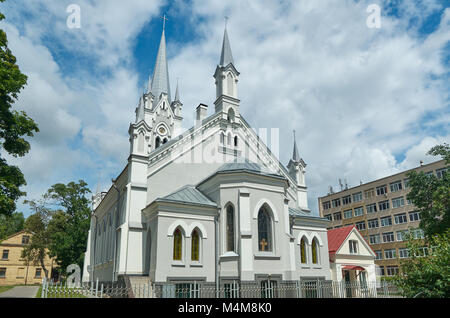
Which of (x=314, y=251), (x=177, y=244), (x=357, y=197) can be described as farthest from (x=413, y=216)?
(x=177, y=244)

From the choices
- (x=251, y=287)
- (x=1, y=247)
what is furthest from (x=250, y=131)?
(x=1, y=247)

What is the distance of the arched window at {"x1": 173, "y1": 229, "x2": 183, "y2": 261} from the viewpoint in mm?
18564

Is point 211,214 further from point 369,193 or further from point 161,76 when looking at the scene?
point 369,193

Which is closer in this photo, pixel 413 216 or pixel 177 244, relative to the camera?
pixel 177 244

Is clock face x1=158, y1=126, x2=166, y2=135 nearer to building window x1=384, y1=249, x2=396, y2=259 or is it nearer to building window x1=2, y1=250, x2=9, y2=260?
building window x1=2, y1=250, x2=9, y2=260

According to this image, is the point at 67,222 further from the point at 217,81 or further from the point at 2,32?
the point at 2,32

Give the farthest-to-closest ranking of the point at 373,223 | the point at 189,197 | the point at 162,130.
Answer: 1. the point at 373,223
2. the point at 162,130
3. the point at 189,197

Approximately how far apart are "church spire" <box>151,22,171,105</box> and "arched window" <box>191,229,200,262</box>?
26.1 meters

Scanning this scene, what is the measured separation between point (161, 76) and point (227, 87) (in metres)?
19.5

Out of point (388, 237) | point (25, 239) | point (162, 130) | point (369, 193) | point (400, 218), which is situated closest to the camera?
point (162, 130)

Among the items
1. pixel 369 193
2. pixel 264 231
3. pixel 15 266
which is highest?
pixel 369 193

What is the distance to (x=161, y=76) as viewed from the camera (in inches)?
1714

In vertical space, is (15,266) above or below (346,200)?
below

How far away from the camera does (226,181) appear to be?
20.2m
